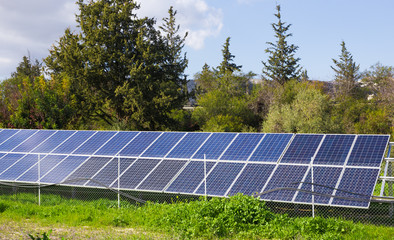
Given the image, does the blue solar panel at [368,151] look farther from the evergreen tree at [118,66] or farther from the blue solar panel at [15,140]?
the evergreen tree at [118,66]

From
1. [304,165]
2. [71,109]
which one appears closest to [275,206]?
[304,165]

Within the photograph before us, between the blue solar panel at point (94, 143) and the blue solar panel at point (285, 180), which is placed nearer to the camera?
the blue solar panel at point (285, 180)

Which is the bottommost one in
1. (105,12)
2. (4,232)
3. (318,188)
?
(4,232)

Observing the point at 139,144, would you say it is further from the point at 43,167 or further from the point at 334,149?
the point at 334,149

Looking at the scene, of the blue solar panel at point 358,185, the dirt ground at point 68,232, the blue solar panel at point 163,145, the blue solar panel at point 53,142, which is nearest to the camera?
the dirt ground at point 68,232

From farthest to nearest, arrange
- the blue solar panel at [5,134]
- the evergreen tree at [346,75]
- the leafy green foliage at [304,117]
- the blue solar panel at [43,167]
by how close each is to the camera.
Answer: the evergreen tree at [346,75], the leafy green foliage at [304,117], the blue solar panel at [5,134], the blue solar panel at [43,167]

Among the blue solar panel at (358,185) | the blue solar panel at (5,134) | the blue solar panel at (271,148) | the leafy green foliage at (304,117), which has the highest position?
the leafy green foliage at (304,117)

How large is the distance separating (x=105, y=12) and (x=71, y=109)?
13356 mm

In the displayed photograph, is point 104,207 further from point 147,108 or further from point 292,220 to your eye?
point 147,108

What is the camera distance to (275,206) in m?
14.1

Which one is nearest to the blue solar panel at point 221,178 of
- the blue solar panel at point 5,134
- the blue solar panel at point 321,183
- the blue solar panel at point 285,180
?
the blue solar panel at point 285,180

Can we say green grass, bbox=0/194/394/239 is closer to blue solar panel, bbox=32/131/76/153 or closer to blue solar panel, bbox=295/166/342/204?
blue solar panel, bbox=295/166/342/204

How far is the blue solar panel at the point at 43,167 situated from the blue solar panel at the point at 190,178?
5415mm

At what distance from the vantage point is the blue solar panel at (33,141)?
19.1 meters
